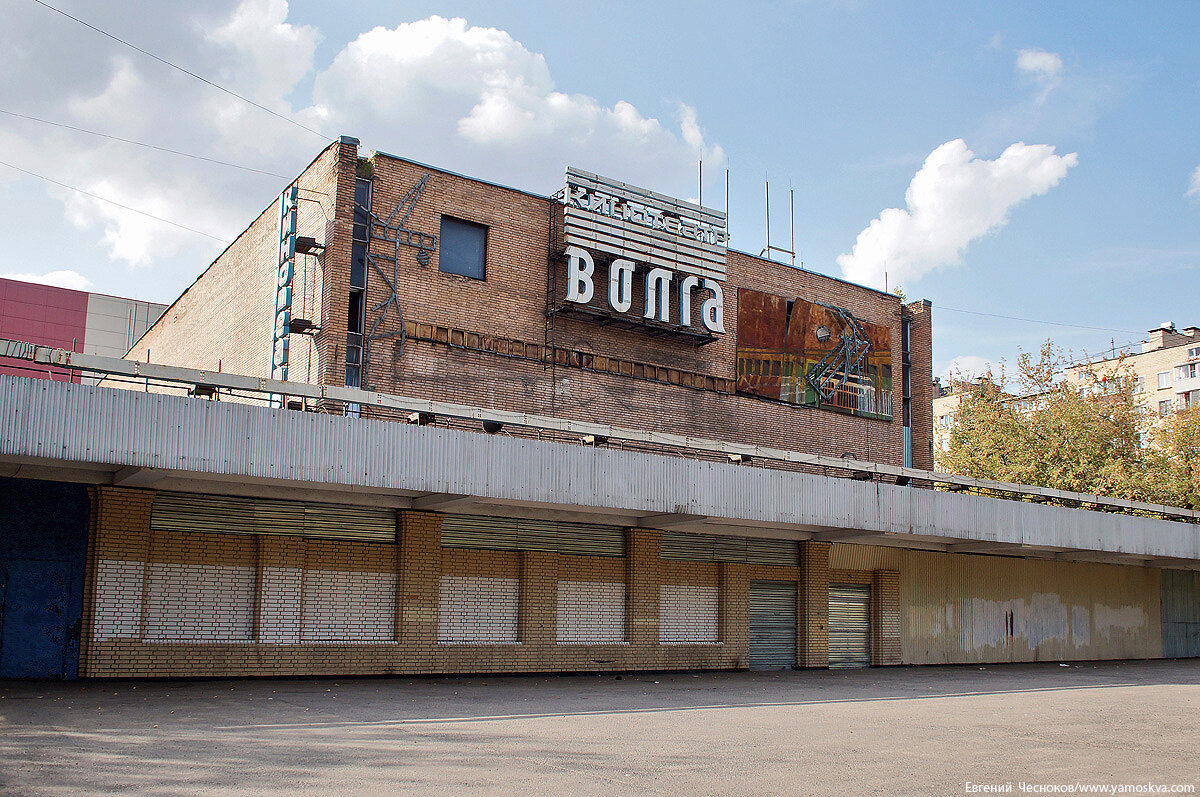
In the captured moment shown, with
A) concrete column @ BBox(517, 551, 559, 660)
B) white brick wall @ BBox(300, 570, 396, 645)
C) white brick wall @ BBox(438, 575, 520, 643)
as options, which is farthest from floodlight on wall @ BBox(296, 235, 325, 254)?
concrete column @ BBox(517, 551, 559, 660)

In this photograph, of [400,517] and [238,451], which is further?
[400,517]

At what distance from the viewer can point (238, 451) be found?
584 inches

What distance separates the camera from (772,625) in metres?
24.6

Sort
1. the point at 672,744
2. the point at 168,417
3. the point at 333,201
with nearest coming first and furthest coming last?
the point at 672,744
the point at 168,417
the point at 333,201

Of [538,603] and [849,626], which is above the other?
[538,603]

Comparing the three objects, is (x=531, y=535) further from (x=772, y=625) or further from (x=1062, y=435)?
(x=1062, y=435)

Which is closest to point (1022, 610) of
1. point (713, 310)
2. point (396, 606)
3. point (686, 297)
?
point (713, 310)

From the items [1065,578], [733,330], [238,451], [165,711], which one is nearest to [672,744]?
[165,711]

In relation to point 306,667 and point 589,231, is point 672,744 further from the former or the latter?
point 589,231

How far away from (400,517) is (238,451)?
4.87 m

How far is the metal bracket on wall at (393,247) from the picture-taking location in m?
21.7

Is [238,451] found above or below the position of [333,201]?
below

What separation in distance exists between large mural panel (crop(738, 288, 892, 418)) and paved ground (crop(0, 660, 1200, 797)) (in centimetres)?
1120

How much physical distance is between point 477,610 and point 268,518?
4.50 metres
